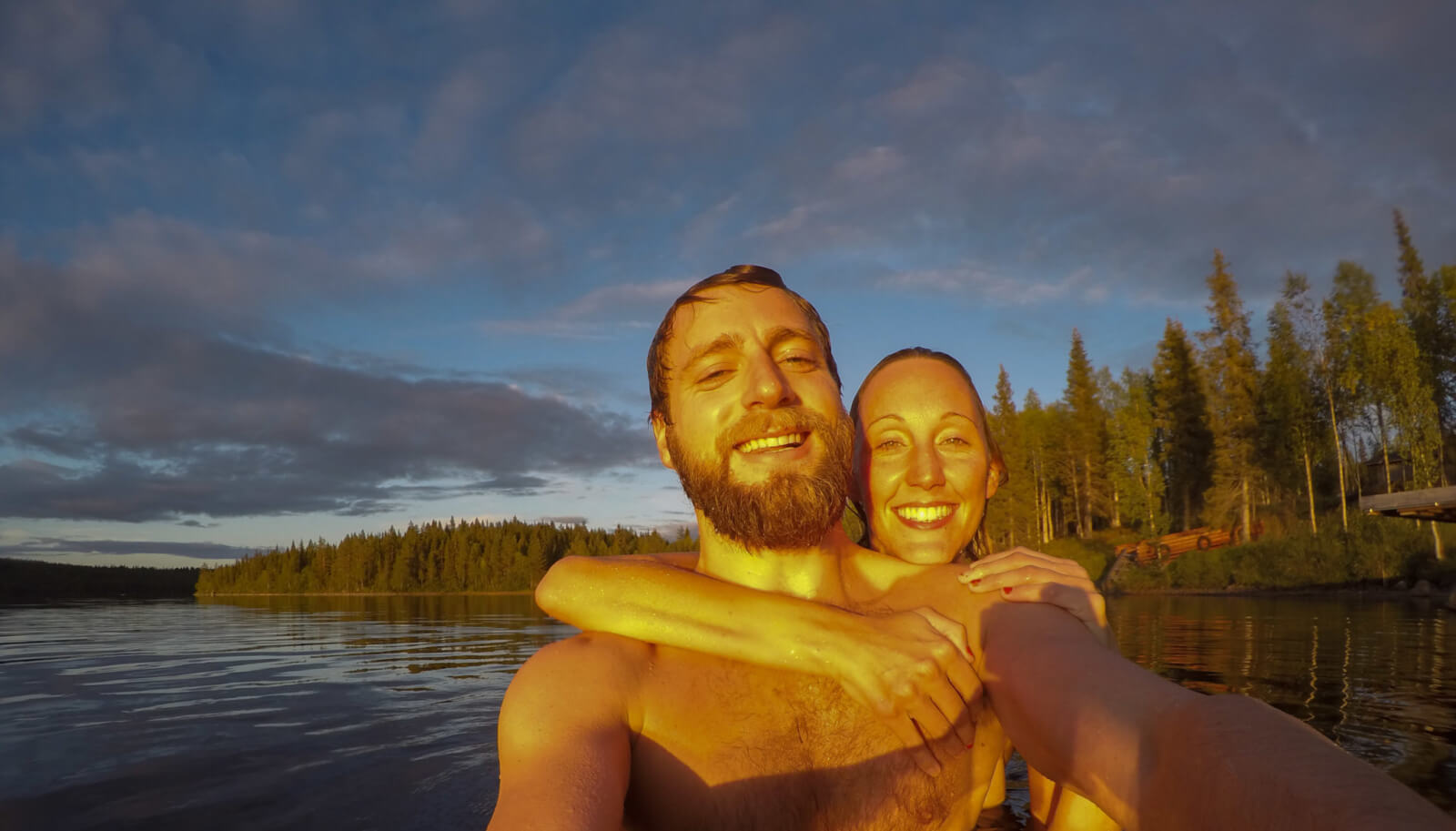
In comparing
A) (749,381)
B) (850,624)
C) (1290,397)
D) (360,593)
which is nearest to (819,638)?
(850,624)

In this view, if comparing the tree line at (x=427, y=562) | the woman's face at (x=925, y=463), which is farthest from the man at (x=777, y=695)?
the tree line at (x=427, y=562)

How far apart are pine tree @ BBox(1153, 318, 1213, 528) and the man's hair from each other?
60.6 metres

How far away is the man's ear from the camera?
330 cm

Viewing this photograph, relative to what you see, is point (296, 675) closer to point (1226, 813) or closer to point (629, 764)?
point (629, 764)

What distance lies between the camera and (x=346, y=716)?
36.2ft

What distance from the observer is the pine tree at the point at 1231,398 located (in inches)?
1789

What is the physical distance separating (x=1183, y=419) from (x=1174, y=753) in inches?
2481

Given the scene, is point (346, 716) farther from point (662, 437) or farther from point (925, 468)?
point (925, 468)

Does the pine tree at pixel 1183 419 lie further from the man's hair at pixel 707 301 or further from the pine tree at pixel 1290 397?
the man's hair at pixel 707 301

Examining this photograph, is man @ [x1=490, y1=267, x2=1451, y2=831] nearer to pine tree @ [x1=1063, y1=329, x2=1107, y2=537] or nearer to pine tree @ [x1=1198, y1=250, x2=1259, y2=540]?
pine tree @ [x1=1198, y1=250, x2=1259, y2=540]

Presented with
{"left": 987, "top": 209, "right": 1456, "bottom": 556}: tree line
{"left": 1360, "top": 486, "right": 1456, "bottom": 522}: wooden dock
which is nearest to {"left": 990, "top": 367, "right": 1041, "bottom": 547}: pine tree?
{"left": 987, "top": 209, "right": 1456, "bottom": 556}: tree line

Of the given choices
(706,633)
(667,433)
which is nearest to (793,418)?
(667,433)

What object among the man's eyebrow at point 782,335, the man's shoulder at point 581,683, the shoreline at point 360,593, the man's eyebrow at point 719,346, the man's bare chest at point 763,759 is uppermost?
the man's eyebrow at point 782,335

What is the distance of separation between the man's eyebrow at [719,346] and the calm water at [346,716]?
5.07m
